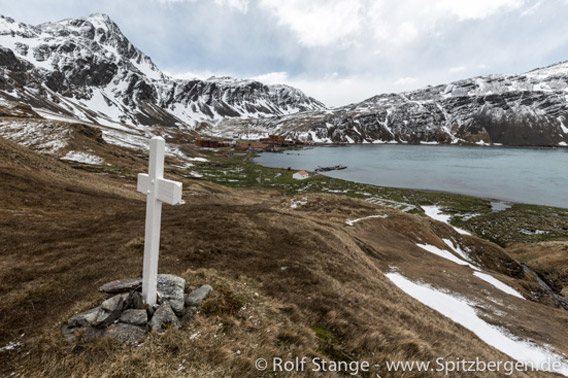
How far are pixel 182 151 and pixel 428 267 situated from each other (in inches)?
4642

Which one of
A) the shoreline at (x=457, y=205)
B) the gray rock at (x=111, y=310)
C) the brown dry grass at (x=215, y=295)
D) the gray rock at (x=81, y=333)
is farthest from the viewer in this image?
the shoreline at (x=457, y=205)

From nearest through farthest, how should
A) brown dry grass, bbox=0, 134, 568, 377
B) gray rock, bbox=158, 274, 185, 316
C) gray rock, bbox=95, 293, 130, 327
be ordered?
1. brown dry grass, bbox=0, 134, 568, 377
2. gray rock, bbox=95, 293, 130, 327
3. gray rock, bbox=158, 274, 185, 316

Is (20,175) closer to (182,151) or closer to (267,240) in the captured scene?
(267,240)

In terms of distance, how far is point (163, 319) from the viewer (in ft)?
19.0

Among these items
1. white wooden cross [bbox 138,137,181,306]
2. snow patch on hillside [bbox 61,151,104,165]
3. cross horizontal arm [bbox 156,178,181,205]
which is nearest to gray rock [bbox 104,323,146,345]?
white wooden cross [bbox 138,137,181,306]

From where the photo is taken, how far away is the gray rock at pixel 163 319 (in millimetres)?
5582

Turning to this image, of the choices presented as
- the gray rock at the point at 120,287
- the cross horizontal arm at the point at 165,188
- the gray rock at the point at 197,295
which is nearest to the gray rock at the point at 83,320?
the gray rock at the point at 120,287

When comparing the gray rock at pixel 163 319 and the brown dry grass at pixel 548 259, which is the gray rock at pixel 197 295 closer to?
the gray rock at pixel 163 319

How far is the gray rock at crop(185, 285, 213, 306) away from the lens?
22.1 ft

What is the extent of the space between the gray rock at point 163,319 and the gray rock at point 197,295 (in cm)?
67

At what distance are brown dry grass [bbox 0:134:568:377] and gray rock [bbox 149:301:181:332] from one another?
0.93 feet

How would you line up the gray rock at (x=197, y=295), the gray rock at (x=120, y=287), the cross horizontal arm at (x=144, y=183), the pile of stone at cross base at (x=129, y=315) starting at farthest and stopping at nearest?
the gray rock at (x=197, y=295) < the gray rock at (x=120, y=287) < the cross horizontal arm at (x=144, y=183) < the pile of stone at cross base at (x=129, y=315)

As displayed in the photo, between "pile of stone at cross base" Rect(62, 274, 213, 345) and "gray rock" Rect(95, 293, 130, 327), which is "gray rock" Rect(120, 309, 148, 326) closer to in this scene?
"pile of stone at cross base" Rect(62, 274, 213, 345)

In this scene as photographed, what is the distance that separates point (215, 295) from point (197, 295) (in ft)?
1.73
